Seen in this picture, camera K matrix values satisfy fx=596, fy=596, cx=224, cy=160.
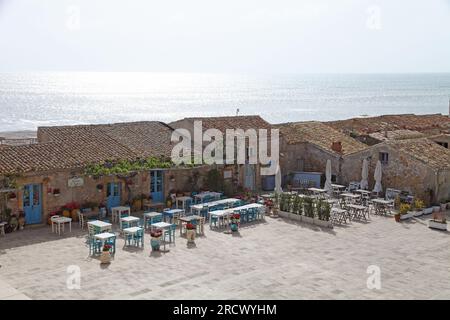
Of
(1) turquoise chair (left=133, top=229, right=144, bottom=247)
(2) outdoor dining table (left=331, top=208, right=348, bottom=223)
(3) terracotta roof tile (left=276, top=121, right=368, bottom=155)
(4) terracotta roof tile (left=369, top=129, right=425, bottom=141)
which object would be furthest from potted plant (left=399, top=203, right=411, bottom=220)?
Answer: (4) terracotta roof tile (left=369, top=129, right=425, bottom=141)

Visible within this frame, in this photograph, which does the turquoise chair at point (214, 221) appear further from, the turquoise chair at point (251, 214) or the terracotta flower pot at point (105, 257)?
the terracotta flower pot at point (105, 257)

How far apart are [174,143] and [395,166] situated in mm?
10643

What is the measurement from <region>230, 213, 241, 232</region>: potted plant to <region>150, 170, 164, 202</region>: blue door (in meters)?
4.70

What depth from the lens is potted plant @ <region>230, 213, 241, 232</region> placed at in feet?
72.7

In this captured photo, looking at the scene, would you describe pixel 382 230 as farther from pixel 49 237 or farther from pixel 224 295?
pixel 49 237

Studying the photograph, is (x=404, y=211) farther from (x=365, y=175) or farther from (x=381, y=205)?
(x=365, y=175)

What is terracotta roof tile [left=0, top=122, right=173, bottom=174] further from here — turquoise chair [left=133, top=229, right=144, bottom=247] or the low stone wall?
the low stone wall

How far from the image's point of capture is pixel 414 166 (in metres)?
27.4

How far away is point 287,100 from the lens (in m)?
182

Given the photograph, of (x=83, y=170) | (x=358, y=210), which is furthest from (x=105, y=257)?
(x=358, y=210)

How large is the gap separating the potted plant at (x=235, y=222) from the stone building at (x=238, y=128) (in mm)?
6214

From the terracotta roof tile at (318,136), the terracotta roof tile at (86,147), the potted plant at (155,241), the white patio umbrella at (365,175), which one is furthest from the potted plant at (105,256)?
the terracotta roof tile at (318,136)

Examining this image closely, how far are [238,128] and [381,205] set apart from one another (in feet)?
29.7
